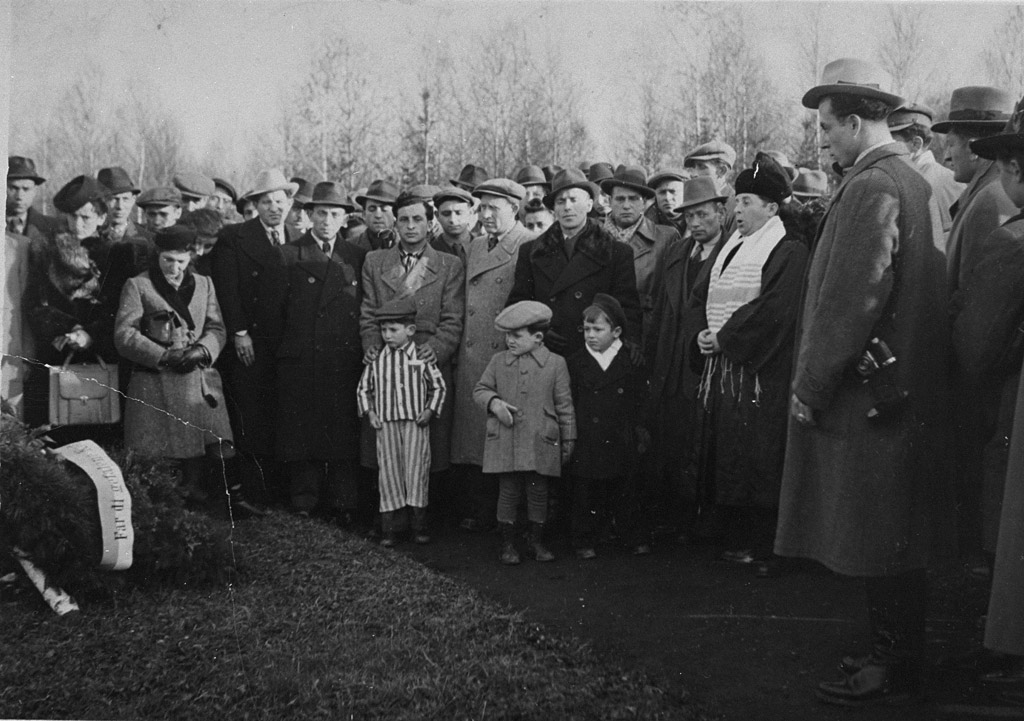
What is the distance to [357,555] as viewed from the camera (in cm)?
572

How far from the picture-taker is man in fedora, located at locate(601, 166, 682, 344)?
664 centimetres

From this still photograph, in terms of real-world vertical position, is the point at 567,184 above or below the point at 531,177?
below

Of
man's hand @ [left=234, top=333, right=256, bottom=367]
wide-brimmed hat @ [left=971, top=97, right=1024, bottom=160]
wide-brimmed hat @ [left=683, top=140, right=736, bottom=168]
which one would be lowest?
man's hand @ [left=234, top=333, right=256, bottom=367]

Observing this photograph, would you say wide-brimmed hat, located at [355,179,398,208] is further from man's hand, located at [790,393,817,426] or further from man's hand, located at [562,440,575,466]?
man's hand, located at [790,393,817,426]

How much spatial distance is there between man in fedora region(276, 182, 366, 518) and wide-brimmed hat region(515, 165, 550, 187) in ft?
6.59

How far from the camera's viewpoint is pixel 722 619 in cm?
453

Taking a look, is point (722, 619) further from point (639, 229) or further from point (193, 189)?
point (193, 189)

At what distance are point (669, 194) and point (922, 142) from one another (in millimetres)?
1983

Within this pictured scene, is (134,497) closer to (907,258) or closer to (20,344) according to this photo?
(20,344)

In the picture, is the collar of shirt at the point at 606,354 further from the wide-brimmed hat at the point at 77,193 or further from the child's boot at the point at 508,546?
the wide-brimmed hat at the point at 77,193

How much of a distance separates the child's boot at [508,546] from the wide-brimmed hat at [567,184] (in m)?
2.11

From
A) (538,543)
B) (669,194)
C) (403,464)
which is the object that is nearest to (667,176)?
(669,194)

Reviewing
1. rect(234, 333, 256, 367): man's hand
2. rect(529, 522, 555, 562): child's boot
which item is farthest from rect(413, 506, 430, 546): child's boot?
rect(234, 333, 256, 367): man's hand

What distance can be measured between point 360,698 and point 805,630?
1.94 m
